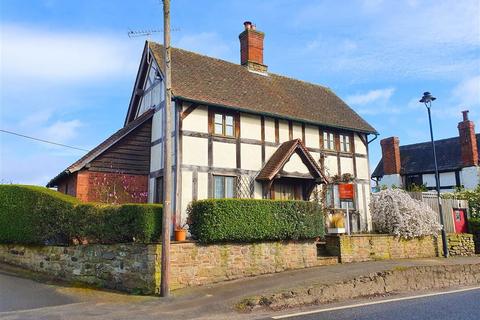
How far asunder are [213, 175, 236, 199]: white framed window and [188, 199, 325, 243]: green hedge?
9.48ft

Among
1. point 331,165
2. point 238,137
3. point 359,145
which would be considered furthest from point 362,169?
point 238,137

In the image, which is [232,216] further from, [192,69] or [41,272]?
[192,69]

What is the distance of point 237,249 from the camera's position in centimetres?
1327

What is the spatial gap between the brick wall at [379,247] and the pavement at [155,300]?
2356mm

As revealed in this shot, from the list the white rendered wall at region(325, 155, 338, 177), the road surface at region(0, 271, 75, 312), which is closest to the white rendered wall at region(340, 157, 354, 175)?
the white rendered wall at region(325, 155, 338, 177)

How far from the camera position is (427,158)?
3706cm

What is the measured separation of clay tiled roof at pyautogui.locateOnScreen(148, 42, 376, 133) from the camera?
56.6 feet

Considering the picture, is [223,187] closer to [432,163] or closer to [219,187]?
[219,187]

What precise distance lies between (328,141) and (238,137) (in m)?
5.41

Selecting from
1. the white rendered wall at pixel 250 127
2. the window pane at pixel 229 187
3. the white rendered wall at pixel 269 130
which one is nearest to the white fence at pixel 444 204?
the white rendered wall at pixel 269 130

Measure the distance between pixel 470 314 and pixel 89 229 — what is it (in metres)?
10.5

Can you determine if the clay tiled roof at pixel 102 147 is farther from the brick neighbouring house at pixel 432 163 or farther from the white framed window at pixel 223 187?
the brick neighbouring house at pixel 432 163

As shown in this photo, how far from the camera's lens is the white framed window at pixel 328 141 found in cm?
2036

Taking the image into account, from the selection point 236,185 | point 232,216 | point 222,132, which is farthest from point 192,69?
point 232,216
